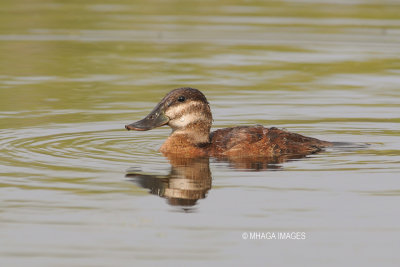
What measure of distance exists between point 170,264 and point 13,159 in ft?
13.1

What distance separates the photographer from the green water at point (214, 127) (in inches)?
269

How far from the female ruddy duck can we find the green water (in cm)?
27

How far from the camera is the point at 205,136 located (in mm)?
10391

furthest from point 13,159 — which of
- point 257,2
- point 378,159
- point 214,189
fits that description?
point 257,2

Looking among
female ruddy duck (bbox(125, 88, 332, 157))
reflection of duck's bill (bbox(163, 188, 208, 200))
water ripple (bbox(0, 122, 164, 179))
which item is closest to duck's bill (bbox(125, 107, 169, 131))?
female ruddy duck (bbox(125, 88, 332, 157))

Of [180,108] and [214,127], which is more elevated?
[180,108]

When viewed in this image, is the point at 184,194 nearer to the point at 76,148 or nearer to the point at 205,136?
the point at 205,136

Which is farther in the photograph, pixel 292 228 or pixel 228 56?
pixel 228 56

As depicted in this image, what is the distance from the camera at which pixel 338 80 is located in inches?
627

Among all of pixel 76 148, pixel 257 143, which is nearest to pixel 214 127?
pixel 257 143

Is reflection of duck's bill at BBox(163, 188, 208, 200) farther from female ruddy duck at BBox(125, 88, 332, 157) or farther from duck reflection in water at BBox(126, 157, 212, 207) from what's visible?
female ruddy duck at BBox(125, 88, 332, 157)

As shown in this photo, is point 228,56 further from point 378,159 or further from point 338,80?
point 378,159

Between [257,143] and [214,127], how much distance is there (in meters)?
2.11

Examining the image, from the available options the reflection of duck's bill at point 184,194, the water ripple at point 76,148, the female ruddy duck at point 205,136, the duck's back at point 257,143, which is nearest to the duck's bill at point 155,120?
the female ruddy duck at point 205,136
